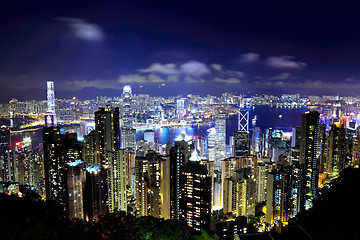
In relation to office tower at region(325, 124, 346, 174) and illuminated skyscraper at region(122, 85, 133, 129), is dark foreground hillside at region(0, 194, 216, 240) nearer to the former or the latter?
illuminated skyscraper at region(122, 85, 133, 129)

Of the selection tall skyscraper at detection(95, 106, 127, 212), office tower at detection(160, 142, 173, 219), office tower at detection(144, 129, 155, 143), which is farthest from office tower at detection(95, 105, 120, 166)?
office tower at detection(144, 129, 155, 143)

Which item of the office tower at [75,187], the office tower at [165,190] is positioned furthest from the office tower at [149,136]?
the office tower at [75,187]

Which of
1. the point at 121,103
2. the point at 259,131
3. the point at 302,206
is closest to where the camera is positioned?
the point at 302,206

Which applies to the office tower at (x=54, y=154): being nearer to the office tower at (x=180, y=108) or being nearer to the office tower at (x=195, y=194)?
the office tower at (x=195, y=194)

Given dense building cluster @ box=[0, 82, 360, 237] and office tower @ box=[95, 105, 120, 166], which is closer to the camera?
dense building cluster @ box=[0, 82, 360, 237]

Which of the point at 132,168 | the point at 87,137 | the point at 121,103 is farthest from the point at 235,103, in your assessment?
the point at 87,137

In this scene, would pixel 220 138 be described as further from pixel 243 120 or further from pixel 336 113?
pixel 336 113

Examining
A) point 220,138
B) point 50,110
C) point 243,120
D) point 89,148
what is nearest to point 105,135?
point 89,148

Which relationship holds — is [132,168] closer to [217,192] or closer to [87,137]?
[87,137]
